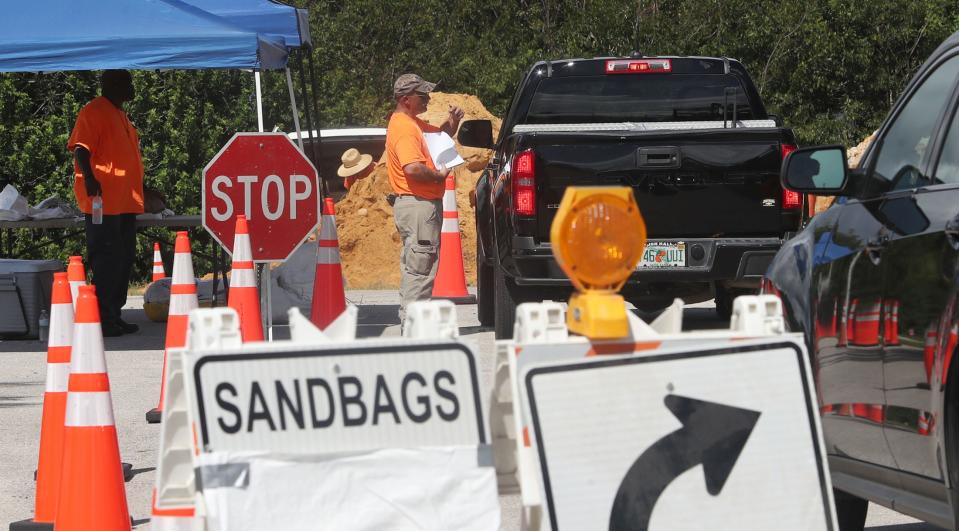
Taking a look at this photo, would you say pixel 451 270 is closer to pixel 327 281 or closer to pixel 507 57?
pixel 327 281

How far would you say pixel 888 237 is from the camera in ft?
14.7

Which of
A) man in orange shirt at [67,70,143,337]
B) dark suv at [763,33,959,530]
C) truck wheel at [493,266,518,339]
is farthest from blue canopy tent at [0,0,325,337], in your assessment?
dark suv at [763,33,959,530]

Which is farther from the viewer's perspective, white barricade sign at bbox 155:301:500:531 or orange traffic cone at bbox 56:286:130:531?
orange traffic cone at bbox 56:286:130:531

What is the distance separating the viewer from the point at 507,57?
35.2 meters

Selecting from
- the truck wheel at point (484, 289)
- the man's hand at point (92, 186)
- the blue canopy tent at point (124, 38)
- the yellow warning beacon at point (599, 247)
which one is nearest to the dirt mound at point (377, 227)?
the truck wheel at point (484, 289)

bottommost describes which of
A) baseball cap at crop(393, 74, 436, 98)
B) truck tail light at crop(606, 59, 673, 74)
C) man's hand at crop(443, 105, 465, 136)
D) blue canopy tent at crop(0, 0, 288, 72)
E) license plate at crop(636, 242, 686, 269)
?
license plate at crop(636, 242, 686, 269)

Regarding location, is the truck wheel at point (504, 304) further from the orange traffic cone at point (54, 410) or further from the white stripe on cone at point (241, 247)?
the orange traffic cone at point (54, 410)

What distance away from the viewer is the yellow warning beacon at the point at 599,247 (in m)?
3.34

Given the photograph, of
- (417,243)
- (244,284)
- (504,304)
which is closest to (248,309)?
(244,284)

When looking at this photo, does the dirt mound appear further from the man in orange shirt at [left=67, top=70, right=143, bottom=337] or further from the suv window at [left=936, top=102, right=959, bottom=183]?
the suv window at [left=936, top=102, right=959, bottom=183]

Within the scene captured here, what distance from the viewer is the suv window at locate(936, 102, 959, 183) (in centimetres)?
442

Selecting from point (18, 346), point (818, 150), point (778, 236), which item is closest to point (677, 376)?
point (818, 150)

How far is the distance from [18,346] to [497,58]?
73.8 feet

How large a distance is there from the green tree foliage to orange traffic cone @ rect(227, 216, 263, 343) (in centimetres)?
1628
